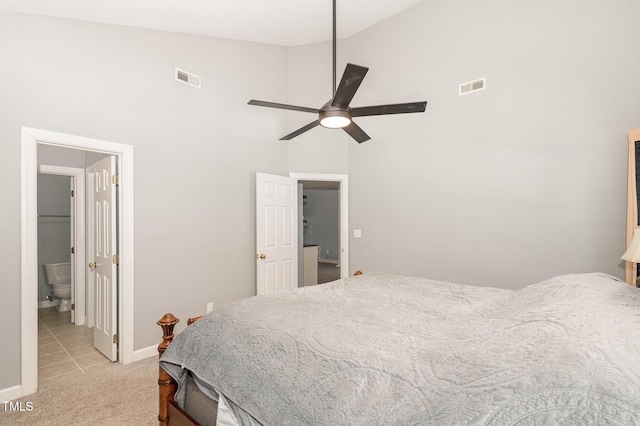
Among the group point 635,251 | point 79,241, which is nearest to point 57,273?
point 79,241

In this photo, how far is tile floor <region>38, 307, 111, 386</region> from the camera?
10.1 feet

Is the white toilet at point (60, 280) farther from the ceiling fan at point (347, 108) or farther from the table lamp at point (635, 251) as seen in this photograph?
the table lamp at point (635, 251)

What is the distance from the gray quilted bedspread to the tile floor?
80.2 inches

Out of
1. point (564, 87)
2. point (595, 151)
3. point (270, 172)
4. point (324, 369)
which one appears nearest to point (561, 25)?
point (564, 87)

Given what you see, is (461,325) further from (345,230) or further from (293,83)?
(293,83)

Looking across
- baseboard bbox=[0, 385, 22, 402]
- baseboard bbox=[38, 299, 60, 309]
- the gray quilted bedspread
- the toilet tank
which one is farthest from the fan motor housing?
baseboard bbox=[38, 299, 60, 309]

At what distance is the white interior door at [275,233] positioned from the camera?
13.7 ft

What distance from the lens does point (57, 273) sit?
16.7 feet

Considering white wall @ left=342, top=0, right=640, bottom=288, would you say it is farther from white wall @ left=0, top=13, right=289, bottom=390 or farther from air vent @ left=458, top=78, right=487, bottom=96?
white wall @ left=0, top=13, right=289, bottom=390

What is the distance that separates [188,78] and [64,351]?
3.11 meters

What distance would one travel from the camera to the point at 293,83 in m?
4.70

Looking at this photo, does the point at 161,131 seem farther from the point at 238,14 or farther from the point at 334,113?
the point at 334,113

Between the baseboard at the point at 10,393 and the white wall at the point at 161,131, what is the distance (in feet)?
0.18

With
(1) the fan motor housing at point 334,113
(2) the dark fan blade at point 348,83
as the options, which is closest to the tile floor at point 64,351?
(1) the fan motor housing at point 334,113
